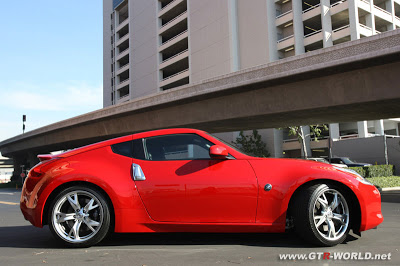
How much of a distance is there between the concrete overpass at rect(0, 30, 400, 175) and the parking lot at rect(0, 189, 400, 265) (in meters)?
11.3

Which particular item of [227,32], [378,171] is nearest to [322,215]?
[378,171]

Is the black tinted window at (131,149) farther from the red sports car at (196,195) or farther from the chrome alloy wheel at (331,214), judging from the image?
the chrome alloy wheel at (331,214)

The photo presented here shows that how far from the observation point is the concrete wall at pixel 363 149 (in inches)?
1265

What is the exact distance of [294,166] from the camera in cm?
397

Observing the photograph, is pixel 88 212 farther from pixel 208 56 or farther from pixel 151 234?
pixel 208 56

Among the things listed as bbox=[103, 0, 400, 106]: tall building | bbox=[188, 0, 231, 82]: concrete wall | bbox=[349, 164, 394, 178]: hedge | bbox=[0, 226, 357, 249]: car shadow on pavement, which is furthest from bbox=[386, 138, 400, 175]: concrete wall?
bbox=[0, 226, 357, 249]: car shadow on pavement

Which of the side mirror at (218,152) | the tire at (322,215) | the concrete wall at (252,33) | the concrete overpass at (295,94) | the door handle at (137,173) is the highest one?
the concrete wall at (252,33)

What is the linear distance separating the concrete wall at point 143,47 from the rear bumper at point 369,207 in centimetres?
5355

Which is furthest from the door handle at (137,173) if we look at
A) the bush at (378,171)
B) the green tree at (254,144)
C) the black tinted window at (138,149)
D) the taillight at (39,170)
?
the green tree at (254,144)

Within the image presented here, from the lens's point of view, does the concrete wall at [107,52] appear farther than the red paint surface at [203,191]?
Yes

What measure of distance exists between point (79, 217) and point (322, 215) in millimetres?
2675

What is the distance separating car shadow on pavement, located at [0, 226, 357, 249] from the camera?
4082mm

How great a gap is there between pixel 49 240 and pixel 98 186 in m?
1.22

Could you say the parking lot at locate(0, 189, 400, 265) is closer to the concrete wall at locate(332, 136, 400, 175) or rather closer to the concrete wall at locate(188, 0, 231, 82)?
the concrete wall at locate(332, 136, 400, 175)
